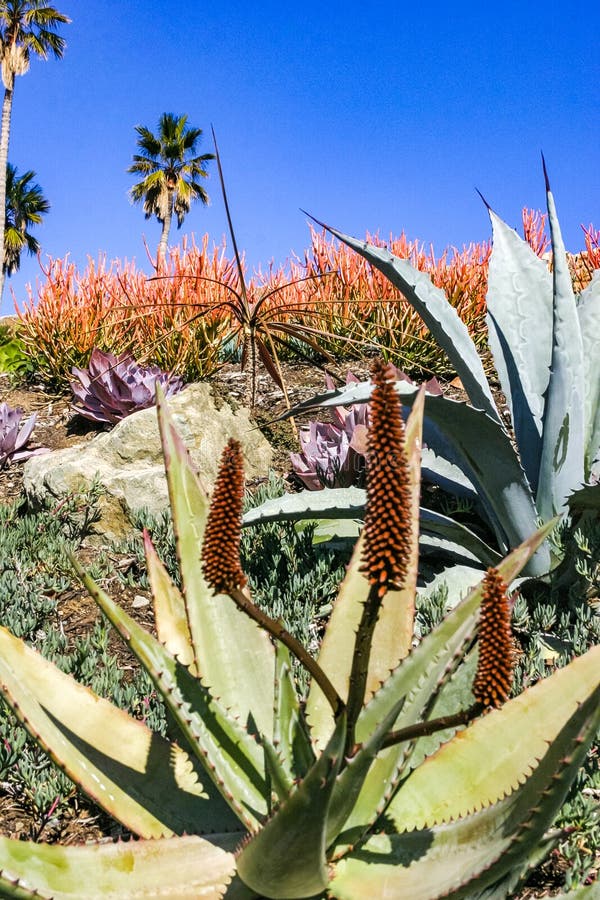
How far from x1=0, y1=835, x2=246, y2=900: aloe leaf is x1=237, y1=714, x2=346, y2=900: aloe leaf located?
0.50ft

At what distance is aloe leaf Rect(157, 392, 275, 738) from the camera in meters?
1.77

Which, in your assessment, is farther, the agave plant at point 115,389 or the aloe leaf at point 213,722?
the agave plant at point 115,389

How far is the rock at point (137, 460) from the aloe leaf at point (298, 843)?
10.1ft

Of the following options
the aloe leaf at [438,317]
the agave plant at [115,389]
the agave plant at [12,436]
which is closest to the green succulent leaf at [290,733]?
the aloe leaf at [438,317]

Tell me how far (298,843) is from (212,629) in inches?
24.8

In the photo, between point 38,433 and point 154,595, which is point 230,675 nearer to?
point 154,595

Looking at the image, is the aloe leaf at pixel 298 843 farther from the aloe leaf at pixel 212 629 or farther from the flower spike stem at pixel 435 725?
the aloe leaf at pixel 212 629

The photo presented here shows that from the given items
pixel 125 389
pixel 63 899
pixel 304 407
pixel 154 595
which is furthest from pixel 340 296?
pixel 63 899

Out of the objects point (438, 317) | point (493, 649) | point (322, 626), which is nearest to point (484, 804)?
point (493, 649)

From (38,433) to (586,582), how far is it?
496 centimetres

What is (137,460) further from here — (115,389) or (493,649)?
(493,649)

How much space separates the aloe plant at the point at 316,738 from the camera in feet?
3.81

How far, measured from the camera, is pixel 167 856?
5.28 feet

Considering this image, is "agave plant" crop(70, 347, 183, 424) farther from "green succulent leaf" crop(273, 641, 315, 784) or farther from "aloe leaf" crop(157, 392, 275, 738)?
"green succulent leaf" crop(273, 641, 315, 784)
